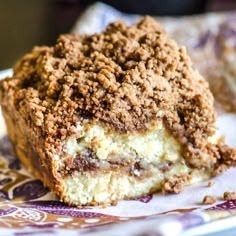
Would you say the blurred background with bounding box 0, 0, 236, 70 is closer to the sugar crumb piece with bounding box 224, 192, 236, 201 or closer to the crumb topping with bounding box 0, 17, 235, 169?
the crumb topping with bounding box 0, 17, 235, 169

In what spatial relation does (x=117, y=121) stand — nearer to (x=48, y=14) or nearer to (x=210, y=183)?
(x=210, y=183)

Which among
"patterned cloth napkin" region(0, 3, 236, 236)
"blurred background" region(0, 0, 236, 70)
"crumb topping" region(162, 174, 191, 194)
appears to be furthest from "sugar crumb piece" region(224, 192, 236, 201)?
"blurred background" region(0, 0, 236, 70)

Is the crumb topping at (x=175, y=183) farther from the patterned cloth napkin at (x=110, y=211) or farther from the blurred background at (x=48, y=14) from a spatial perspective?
the blurred background at (x=48, y=14)

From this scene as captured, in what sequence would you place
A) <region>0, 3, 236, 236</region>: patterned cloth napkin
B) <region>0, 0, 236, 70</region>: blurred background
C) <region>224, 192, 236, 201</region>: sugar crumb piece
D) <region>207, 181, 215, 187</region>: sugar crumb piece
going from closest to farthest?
<region>0, 3, 236, 236</region>: patterned cloth napkin
<region>224, 192, 236, 201</region>: sugar crumb piece
<region>207, 181, 215, 187</region>: sugar crumb piece
<region>0, 0, 236, 70</region>: blurred background

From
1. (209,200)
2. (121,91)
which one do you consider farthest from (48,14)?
(209,200)

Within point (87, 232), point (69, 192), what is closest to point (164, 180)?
point (69, 192)

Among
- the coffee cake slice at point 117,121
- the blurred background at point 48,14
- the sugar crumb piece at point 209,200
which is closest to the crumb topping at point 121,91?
the coffee cake slice at point 117,121
